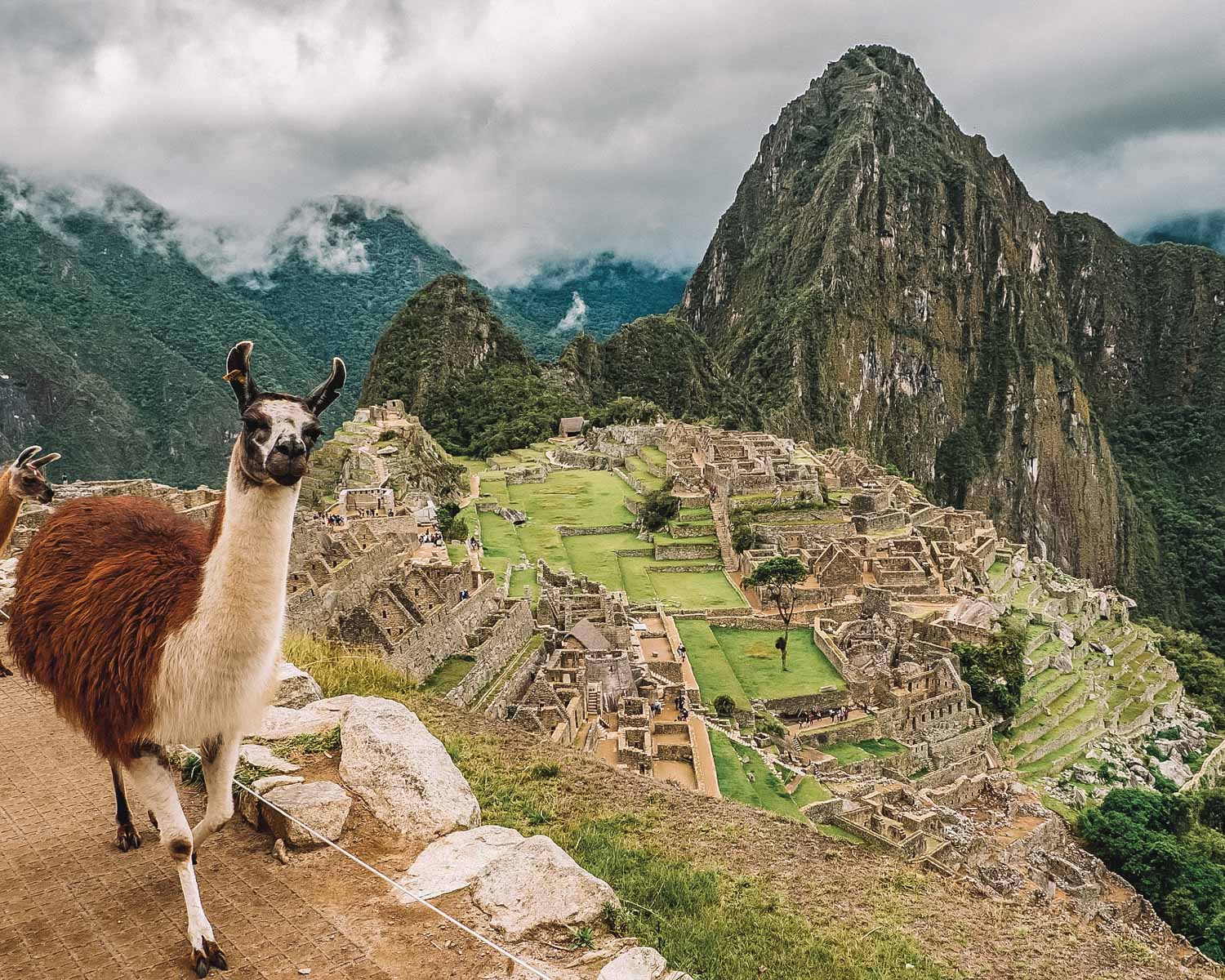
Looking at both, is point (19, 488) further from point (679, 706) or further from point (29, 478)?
point (679, 706)

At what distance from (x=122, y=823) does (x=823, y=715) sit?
16.6 m

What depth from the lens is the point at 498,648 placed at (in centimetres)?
1426

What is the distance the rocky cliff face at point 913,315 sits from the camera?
299ft

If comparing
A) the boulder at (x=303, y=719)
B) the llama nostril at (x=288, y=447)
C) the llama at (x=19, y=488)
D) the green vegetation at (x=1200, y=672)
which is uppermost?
the llama nostril at (x=288, y=447)

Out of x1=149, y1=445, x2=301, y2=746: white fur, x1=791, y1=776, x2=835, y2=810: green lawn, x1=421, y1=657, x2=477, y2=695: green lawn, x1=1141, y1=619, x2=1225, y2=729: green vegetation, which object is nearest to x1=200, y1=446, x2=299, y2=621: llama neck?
x1=149, y1=445, x2=301, y2=746: white fur

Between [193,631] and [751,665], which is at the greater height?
[193,631]

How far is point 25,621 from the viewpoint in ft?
10.5

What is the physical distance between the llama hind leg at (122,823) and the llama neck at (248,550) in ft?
3.88

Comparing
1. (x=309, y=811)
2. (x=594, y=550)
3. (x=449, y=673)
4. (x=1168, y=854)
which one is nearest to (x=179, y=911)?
(x=309, y=811)

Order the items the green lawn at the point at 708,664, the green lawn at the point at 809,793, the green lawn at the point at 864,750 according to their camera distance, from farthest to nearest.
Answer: the green lawn at the point at 708,664 → the green lawn at the point at 864,750 → the green lawn at the point at 809,793

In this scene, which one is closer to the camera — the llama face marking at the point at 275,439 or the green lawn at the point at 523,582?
the llama face marking at the point at 275,439

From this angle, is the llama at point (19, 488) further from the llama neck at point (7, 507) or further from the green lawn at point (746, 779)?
the green lawn at point (746, 779)

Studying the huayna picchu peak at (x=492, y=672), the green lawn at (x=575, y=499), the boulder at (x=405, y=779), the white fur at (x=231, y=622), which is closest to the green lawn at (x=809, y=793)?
the huayna picchu peak at (x=492, y=672)

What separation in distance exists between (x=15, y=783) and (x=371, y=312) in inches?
2441
